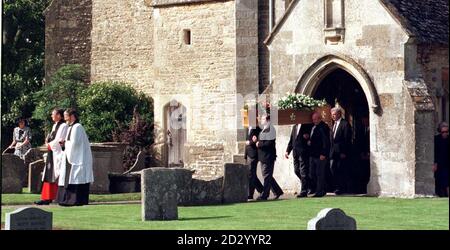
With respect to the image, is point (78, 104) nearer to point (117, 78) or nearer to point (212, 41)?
point (117, 78)

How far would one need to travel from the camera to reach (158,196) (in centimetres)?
2378

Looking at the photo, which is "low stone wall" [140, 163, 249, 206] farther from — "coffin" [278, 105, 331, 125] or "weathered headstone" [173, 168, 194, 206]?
"coffin" [278, 105, 331, 125]

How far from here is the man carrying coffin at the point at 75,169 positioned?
2750 centimetres

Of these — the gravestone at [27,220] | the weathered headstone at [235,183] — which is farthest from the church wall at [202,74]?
the gravestone at [27,220]

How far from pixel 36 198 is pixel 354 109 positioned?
756cm

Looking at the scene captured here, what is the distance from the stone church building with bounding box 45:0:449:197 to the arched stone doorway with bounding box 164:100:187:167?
0.13ft

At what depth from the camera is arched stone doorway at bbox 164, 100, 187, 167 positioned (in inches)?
1662

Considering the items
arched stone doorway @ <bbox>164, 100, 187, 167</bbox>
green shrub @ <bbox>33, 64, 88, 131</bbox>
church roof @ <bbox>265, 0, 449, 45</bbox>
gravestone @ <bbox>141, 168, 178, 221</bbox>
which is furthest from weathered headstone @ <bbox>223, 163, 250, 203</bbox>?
green shrub @ <bbox>33, 64, 88, 131</bbox>

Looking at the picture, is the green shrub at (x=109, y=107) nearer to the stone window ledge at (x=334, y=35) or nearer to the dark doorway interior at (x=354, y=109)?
the dark doorway interior at (x=354, y=109)

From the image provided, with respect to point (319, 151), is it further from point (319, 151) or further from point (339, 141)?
point (339, 141)

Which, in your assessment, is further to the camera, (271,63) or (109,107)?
(109,107)

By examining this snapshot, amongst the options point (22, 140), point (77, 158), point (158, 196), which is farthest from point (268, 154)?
point (22, 140)

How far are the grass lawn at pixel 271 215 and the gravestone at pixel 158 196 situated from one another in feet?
0.77

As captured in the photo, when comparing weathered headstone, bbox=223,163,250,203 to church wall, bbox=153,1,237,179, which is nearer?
weathered headstone, bbox=223,163,250,203
